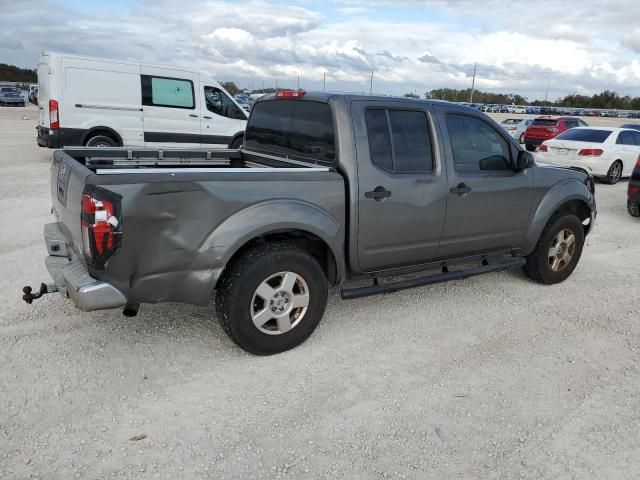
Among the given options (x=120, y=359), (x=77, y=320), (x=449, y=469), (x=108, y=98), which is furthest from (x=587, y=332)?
(x=108, y=98)

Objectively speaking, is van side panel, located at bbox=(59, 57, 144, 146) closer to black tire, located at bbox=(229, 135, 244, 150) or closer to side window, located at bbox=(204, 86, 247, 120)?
side window, located at bbox=(204, 86, 247, 120)

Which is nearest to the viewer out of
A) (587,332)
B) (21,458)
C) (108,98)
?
(21,458)

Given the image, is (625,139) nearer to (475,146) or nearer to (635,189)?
(635,189)

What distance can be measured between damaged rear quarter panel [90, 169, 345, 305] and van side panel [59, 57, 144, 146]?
9.03m

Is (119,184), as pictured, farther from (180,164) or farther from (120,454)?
(180,164)

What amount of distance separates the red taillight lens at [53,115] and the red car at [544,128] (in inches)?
626

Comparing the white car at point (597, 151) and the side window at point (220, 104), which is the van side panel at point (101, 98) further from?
Result: the white car at point (597, 151)

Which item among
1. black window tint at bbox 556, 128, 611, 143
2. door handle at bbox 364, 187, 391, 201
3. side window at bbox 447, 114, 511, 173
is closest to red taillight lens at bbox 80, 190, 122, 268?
door handle at bbox 364, 187, 391, 201

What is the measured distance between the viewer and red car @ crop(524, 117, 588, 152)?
19609 mm

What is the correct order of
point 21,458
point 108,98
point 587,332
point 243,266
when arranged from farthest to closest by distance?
point 108,98
point 587,332
point 243,266
point 21,458

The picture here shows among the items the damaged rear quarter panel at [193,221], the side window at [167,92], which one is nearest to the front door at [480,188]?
the damaged rear quarter panel at [193,221]

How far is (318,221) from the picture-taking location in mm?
3738

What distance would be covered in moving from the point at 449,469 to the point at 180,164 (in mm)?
3433

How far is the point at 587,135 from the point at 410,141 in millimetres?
11046
